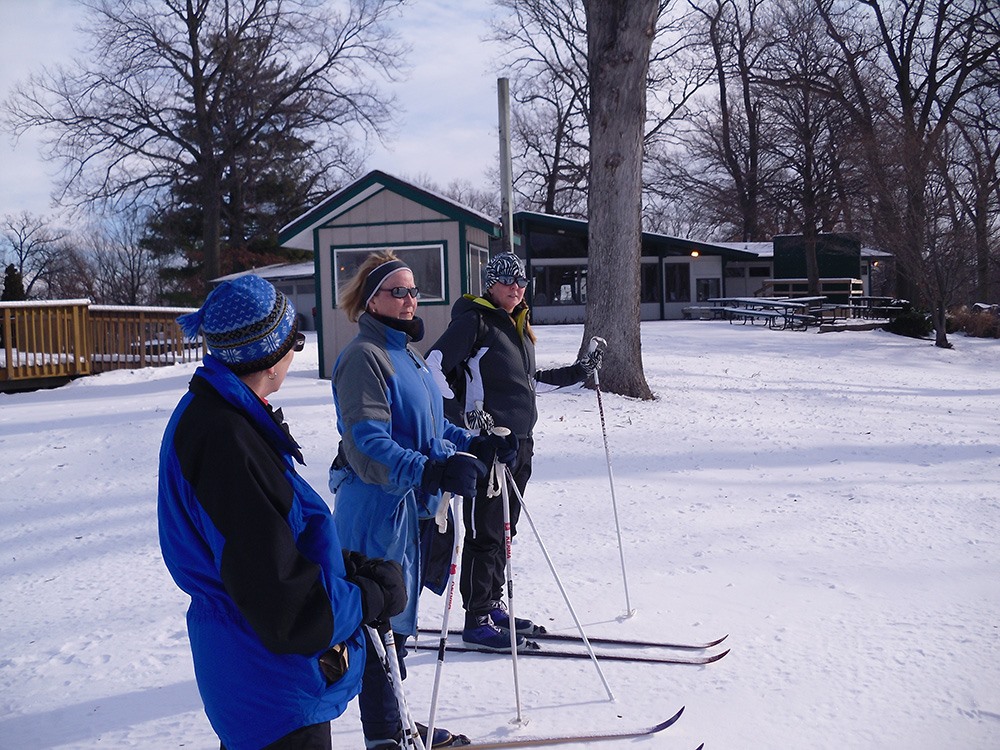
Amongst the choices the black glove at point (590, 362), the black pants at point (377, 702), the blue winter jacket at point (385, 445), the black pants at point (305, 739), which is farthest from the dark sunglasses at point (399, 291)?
the black glove at point (590, 362)

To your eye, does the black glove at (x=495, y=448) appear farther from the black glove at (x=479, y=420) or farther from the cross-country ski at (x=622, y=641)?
the cross-country ski at (x=622, y=641)

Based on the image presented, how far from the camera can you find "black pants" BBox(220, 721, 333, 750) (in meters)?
1.91

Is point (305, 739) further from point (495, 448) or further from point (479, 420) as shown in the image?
point (479, 420)

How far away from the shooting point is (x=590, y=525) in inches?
251

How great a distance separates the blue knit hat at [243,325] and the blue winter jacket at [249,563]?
0.05 metres

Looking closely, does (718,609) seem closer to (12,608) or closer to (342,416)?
(342,416)

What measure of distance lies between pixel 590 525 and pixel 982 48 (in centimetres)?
3370

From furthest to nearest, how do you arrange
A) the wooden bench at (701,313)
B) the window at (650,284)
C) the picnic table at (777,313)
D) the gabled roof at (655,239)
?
1. the window at (650,284)
2. the wooden bench at (701,313)
3. the gabled roof at (655,239)
4. the picnic table at (777,313)

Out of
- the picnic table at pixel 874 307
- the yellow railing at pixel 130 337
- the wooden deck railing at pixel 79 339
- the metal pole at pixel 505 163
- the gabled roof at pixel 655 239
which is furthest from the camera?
the gabled roof at pixel 655 239

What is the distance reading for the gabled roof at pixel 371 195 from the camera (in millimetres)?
14018


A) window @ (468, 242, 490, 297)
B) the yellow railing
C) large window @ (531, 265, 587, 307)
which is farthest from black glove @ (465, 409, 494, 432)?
large window @ (531, 265, 587, 307)

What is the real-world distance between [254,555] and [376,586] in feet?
1.26

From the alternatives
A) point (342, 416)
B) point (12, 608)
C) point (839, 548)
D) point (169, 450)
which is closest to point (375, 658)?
point (342, 416)

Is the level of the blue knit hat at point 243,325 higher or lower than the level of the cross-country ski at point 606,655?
higher
